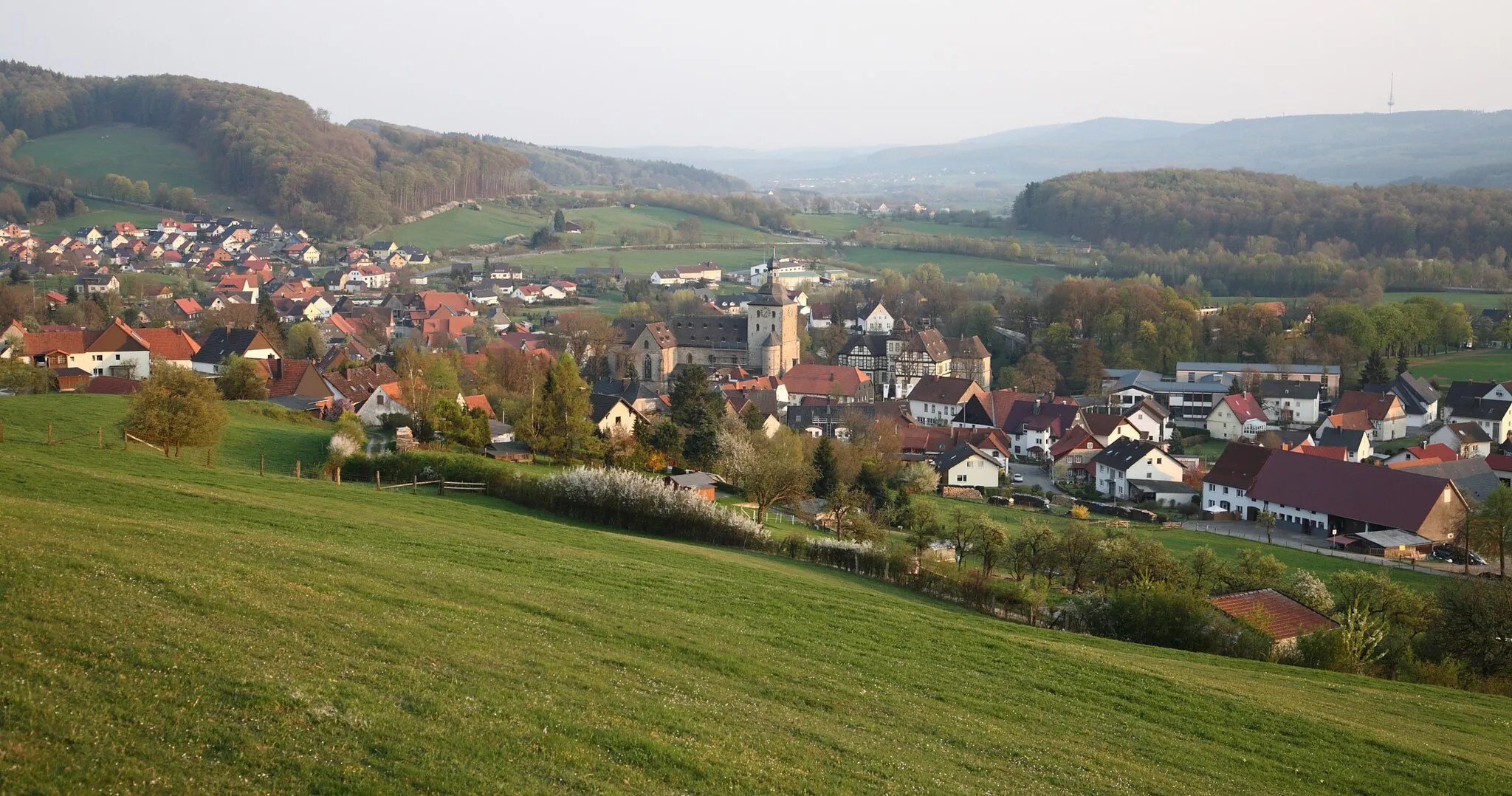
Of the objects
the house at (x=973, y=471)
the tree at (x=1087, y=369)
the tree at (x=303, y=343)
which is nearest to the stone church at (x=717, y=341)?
the tree at (x=303, y=343)

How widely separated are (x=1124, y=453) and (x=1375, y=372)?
26.8 meters

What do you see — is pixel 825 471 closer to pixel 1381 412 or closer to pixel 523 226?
pixel 1381 412

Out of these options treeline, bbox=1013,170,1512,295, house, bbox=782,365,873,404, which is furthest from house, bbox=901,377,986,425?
treeline, bbox=1013,170,1512,295

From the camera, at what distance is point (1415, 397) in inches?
2450

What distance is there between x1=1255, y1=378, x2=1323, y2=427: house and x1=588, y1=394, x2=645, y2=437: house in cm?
3748

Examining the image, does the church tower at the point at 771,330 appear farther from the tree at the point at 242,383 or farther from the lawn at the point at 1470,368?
the tree at the point at 242,383

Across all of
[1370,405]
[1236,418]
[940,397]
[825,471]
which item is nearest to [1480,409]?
[1370,405]

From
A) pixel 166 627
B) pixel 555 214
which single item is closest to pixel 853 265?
pixel 555 214

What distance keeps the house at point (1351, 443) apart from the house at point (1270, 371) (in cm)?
1237

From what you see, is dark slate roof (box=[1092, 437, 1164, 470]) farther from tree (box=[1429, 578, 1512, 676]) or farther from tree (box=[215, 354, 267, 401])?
tree (box=[215, 354, 267, 401])

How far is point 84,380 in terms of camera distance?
4053 cm

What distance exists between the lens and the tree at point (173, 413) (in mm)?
25422

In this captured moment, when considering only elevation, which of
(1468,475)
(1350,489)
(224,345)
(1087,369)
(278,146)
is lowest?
(1468,475)

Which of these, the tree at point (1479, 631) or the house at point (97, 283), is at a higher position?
the house at point (97, 283)
